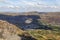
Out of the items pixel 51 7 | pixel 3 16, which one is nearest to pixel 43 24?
pixel 51 7

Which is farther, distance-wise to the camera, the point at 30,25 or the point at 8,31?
the point at 30,25

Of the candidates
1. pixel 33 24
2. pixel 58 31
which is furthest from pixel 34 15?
pixel 58 31

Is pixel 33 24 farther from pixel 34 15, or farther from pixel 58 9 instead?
pixel 58 9

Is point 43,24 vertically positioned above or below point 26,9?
below

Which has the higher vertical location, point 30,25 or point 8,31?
point 30,25

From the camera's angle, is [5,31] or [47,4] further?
[47,4]

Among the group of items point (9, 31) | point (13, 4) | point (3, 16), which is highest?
point (13, 4)
